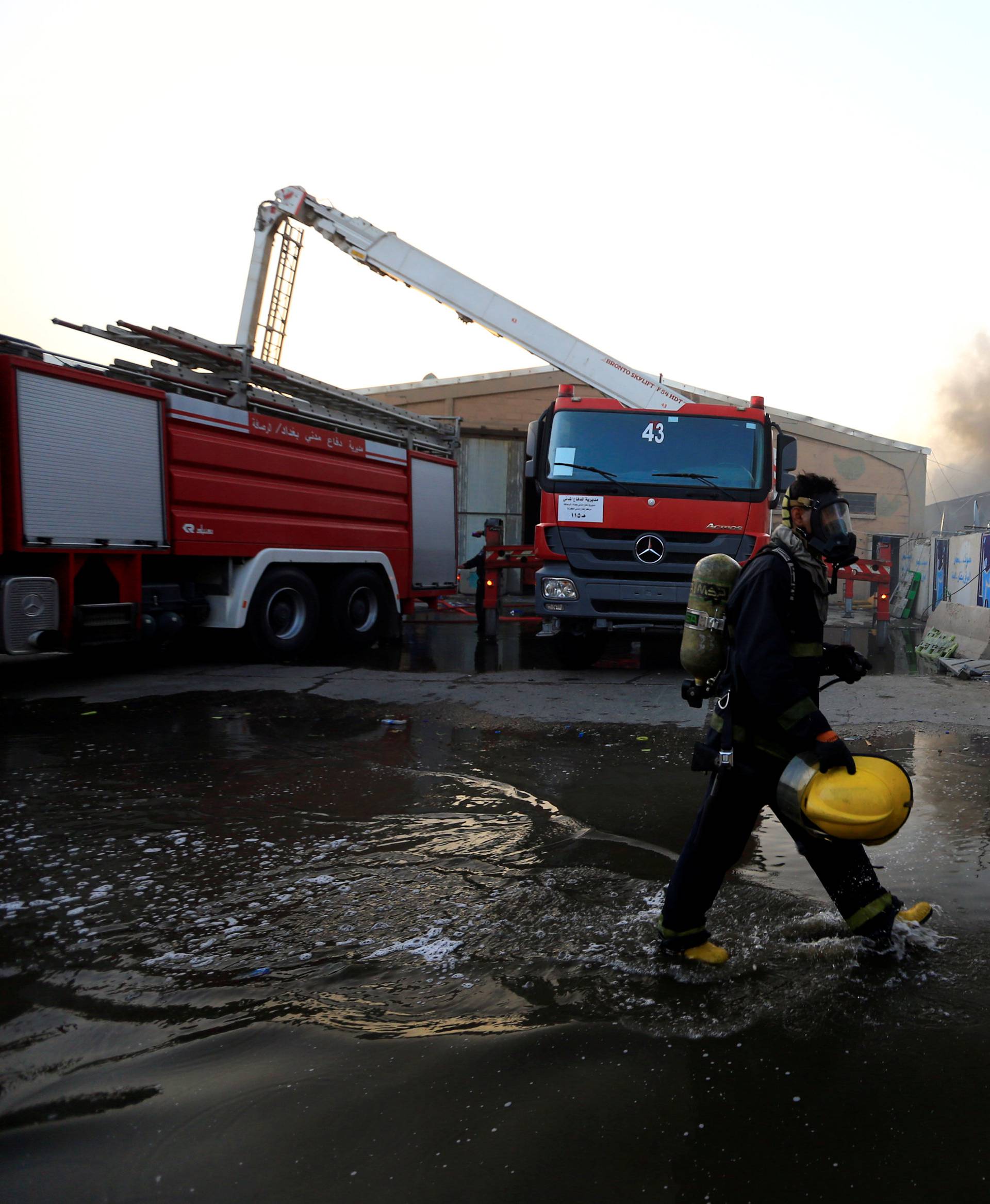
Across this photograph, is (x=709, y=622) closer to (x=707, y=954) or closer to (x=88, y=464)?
(x=707, y=954)

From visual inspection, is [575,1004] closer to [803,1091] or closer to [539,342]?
[803,1091]

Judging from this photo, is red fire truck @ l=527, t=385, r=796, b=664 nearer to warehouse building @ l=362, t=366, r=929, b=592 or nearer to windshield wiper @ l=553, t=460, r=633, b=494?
windshield wiper @ l=553, t=460, r=633, b=494

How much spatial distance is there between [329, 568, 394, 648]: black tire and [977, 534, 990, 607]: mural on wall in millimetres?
7636

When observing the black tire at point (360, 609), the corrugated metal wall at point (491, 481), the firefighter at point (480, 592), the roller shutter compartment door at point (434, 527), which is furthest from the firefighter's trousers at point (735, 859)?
the corrugated metal wall at point (491, 481)

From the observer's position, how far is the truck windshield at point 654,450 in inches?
358

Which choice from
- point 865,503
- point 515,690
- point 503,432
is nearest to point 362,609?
point 515,690

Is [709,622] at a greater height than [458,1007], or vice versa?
[709,622]

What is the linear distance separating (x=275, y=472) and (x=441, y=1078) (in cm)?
816

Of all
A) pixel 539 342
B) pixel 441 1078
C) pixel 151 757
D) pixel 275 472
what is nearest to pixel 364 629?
pixel 275 472

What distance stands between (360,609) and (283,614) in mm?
1393

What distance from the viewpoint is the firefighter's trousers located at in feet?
9.39

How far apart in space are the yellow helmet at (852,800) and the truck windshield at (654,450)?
21.4ft

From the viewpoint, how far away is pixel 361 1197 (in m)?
1.91

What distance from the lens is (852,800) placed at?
2645 mm
